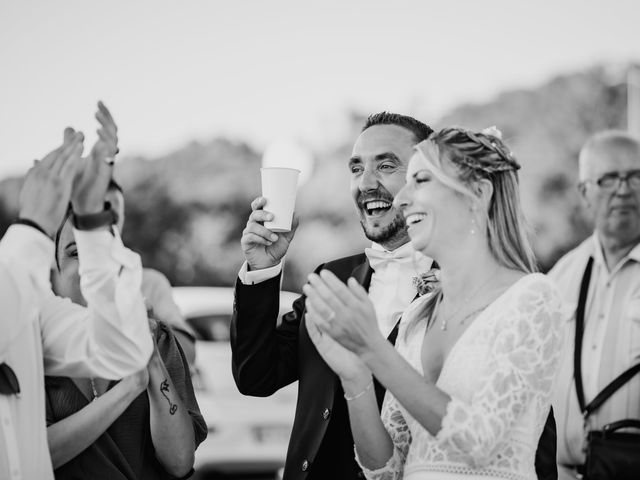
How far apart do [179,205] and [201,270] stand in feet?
10.1

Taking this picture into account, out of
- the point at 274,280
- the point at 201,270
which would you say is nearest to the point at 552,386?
the point at 274,280

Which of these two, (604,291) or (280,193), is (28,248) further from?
(604,291)

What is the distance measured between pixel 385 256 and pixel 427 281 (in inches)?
10.9

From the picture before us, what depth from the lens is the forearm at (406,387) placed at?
7.47 ft

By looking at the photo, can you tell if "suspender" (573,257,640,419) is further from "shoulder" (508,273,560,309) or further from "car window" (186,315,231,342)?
"car window" (186,315,231,342)

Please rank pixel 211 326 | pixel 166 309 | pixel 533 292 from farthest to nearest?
1. pixel 211 326
2. pixel 166 309
3. pixel 533 292

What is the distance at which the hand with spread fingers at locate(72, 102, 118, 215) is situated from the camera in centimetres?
224

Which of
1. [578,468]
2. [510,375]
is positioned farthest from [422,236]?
[578,468]

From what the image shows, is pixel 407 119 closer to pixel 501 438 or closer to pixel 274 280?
pixel 274 280

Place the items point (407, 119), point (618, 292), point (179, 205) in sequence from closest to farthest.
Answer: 1. point (407, 119)
2. point (618, 292)
3. point (179, 205)

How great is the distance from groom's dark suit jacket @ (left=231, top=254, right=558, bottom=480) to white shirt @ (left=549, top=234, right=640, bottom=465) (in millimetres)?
1471

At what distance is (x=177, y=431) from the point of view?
2.99 meters

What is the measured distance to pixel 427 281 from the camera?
3238mm

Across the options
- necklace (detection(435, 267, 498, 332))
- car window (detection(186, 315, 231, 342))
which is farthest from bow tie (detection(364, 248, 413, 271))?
car window (detection(186, 315, 231, 342))
